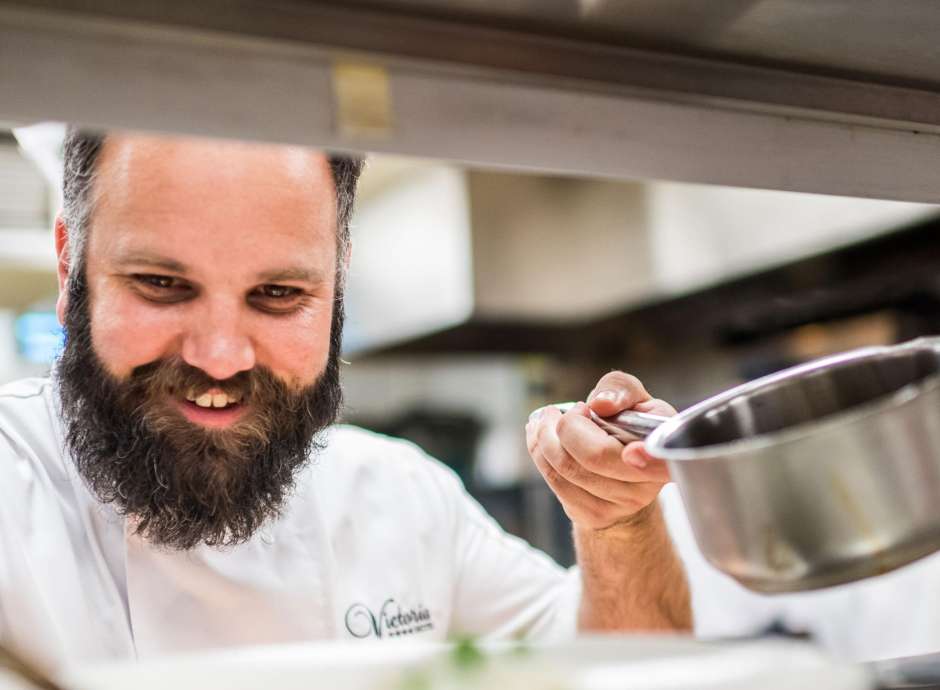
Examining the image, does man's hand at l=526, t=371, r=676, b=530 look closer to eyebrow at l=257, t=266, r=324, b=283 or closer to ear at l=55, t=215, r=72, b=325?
eyebrow at l=257, t=266, r=324, b=283

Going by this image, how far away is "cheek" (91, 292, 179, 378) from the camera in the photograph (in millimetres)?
1085

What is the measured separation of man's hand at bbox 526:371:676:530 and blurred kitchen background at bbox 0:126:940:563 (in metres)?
1.76

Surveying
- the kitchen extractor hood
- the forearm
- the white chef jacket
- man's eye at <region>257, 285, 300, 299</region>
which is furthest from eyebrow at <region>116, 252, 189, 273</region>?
the kitchen extractor hood

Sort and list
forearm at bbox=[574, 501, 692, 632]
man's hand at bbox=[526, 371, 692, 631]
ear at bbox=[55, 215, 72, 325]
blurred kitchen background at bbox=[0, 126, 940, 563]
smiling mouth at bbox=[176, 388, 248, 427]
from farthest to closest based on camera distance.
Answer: blurred kitchen background at bbox=[0, 126, 940, 563], forearm at bbox=[574, 501, 692, 632], ear at bbox=[55, 215, 72, 325], smiling mouth at bbox=[176, 388, 248, 427], man's hand at bbox=[526, 371, 692, 631]

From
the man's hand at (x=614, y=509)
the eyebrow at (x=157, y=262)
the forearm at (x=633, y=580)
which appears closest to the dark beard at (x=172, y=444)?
the eyebrow at (x=157, y=262)

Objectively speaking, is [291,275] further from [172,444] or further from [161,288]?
[172,444]

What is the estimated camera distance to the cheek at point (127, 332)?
1085 mm

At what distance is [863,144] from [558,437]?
0.44 m

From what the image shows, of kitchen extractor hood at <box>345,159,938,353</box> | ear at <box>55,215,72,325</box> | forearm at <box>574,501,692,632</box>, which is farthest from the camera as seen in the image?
kitchen extractor hood at <box>345,159,938,353</box>

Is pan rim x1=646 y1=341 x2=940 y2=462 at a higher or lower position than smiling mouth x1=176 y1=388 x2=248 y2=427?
lower

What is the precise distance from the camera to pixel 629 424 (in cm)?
96

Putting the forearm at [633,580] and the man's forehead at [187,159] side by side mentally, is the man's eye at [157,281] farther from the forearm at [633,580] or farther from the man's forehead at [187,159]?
the forearm at [633,580]

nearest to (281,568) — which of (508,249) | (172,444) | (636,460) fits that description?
(172,444)

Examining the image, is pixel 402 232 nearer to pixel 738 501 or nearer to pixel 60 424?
pixel 60 424
